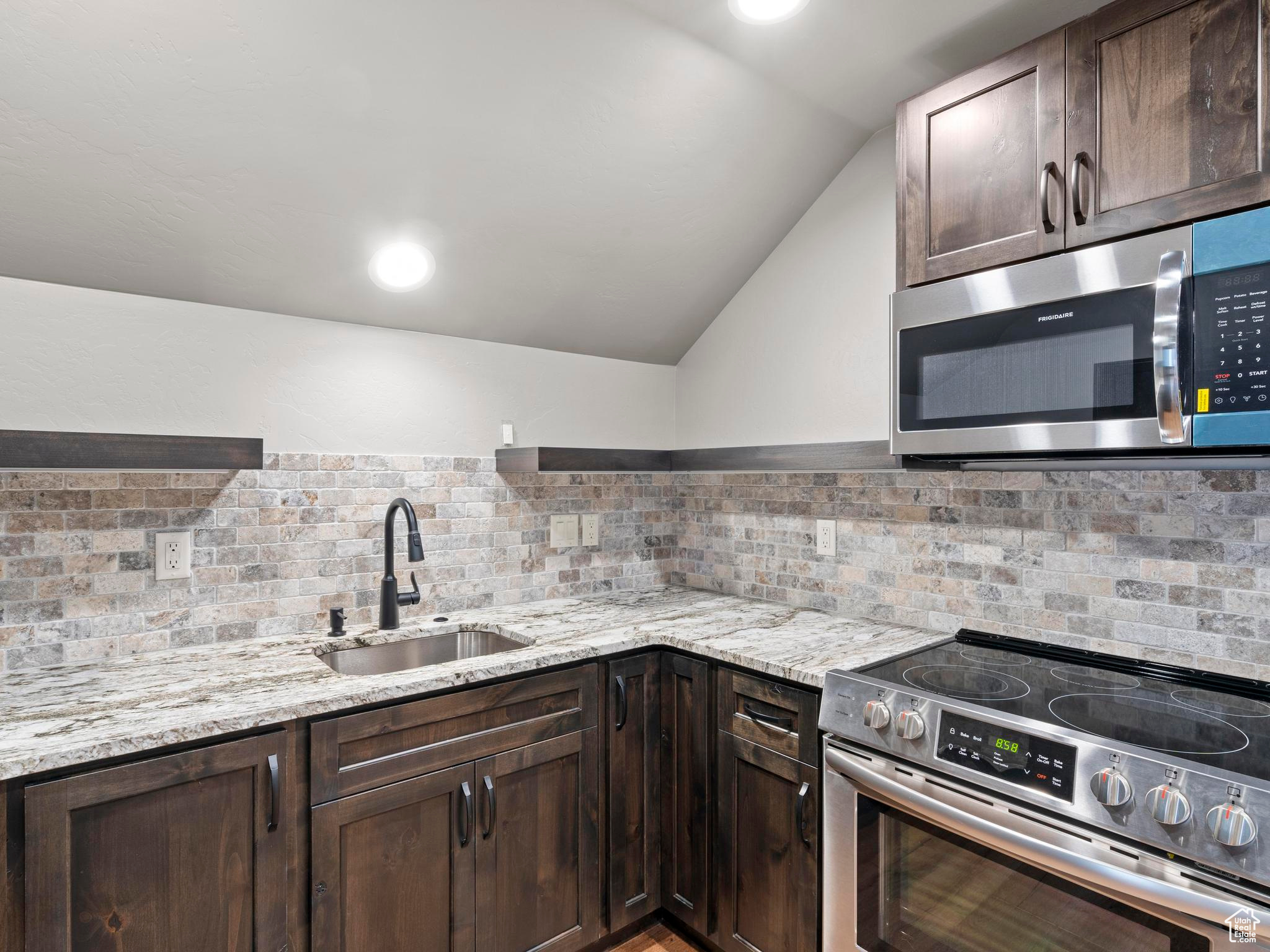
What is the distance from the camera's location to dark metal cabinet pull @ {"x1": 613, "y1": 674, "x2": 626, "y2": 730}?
205 cm

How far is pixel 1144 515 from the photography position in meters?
1.73

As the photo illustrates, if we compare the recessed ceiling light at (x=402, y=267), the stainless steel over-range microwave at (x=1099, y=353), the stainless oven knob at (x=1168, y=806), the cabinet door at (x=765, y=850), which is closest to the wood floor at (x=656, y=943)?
the cabinet door at (x=765, y=850)

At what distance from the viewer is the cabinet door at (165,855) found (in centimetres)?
128

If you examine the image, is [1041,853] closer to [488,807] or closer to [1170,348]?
[1170,348]

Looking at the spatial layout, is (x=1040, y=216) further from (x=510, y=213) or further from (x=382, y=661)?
(x=382, y=661)

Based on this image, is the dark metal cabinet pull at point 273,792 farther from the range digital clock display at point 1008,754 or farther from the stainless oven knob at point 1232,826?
the stainless oven knob at point 1232,826

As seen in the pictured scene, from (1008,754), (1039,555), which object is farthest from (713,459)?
(1008,754)

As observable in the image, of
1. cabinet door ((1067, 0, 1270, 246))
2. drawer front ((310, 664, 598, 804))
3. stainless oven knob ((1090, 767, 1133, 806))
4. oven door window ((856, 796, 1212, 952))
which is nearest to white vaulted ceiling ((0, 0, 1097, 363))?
cabinet door ((1067, 0, 1270, 246))

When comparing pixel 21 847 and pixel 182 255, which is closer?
pixel 21 847

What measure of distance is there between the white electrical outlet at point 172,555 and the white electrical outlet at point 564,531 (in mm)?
1179

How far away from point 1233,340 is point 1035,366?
0.34 metres

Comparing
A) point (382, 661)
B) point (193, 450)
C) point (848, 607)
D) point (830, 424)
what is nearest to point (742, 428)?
point (830, 424)

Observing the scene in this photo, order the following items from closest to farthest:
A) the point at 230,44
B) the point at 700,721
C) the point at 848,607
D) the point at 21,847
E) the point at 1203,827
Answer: the point at 1203,827 → the point at 21,847 → the point at 230,44 → the point at 700,721 → the point at 848,607

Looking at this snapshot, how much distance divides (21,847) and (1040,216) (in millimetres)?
2330
